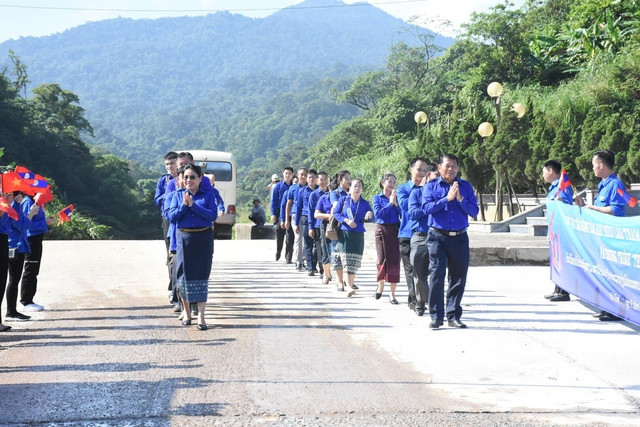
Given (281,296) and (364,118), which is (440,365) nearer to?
(281,296)

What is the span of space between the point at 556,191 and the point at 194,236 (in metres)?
4.91

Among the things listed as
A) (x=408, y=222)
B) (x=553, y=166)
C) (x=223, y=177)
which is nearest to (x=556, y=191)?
(x=553, y=166)

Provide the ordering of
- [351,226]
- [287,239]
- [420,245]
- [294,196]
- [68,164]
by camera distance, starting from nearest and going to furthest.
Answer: [420,245] → [351,226] → [294,196] → [287,239] → [68,164]

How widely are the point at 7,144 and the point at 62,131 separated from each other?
636 centimetres

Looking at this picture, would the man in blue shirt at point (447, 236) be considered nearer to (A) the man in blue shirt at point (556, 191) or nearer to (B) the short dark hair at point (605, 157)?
(B) the short dark hair at point (605, 157)

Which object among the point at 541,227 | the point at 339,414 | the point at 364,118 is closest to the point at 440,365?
the point at 339,414

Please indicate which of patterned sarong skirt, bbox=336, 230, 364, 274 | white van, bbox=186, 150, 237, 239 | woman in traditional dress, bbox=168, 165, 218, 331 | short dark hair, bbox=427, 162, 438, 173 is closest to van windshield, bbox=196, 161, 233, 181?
white van, bbox=186, 150, 237, 239

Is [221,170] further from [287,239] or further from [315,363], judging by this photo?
[315,363]

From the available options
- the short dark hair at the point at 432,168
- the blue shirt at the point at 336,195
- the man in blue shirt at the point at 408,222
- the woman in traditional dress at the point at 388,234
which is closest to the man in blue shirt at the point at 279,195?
the blue shirt at the point at 336,195

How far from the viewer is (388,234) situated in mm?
10953

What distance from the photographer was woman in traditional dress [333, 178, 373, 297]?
11.6 meters

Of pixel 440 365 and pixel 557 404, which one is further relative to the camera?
pixel 440 365

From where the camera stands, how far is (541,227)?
67.3ft

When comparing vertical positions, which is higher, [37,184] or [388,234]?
[37,184]
